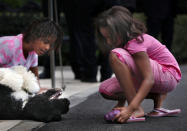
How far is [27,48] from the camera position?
432 cm

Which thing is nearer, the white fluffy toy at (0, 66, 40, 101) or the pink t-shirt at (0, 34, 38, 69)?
the white fluffy toy at (0, 66, 40, 101)

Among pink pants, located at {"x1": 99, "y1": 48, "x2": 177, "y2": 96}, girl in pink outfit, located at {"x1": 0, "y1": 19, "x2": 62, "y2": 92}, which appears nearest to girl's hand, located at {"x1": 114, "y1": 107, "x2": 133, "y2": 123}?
pink pants, located at {"x1": 99, "y1": 48, "x2": 177, "y2": 96}

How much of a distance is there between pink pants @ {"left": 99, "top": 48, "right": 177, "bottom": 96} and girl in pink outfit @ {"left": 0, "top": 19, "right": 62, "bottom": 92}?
0.54m

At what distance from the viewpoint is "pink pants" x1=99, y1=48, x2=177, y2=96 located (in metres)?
3.85

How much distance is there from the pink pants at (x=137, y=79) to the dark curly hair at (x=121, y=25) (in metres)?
0.09

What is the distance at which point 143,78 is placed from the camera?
378cm

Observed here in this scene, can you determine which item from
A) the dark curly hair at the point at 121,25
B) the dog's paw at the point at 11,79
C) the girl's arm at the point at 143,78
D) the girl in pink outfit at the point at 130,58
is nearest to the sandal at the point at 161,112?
the girl in pink outfit at the point at 130,58

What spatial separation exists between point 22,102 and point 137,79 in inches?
33.9

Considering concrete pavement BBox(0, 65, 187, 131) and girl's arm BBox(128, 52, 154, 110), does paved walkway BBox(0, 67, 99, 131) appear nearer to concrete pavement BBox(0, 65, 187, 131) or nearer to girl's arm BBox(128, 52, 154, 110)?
concrete pavement BBox(0, 65, 187, 131)

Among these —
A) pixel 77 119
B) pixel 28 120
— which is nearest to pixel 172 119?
pixel 77 119

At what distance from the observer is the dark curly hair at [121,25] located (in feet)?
12.3

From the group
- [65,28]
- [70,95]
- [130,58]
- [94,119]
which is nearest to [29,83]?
[94,119]

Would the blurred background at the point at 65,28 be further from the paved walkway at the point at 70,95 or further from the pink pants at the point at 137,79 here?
the pink pants at the point at 137,79

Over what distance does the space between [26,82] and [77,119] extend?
0.48 m
